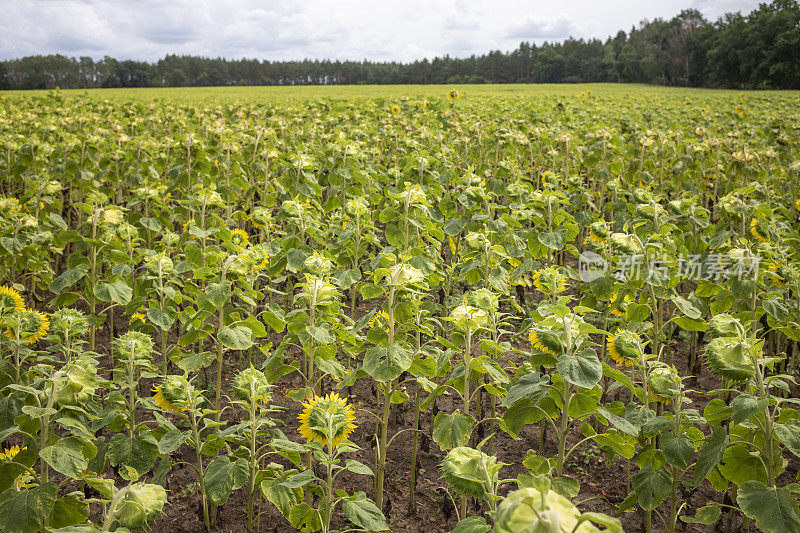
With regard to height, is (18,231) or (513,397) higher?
(18,231)

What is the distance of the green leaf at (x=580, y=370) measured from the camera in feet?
6.59

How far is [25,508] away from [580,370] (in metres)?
2.09

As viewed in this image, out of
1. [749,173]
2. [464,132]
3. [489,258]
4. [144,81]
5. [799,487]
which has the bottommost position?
[799,487]

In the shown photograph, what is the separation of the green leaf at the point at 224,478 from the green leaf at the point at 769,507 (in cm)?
195

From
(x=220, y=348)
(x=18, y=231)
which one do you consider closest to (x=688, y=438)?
(x=220, y=348)

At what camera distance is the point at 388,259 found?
314 cm

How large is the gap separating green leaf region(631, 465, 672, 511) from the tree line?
166 ft

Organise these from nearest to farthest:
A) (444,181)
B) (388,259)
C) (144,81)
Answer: (388,259)
(444,181)
(144,81)

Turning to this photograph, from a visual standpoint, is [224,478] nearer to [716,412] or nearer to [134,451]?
[134,451]

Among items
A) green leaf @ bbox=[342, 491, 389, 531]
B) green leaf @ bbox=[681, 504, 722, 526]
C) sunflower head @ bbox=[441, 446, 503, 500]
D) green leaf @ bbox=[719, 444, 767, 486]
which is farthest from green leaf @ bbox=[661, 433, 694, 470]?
green leaf @ bbox=[342, 491, 389, 531]

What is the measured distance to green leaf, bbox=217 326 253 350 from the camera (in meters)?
2.75

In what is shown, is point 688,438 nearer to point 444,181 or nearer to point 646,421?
point 646,421

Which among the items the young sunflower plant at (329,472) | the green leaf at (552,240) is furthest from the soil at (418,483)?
the green leaf at (552,240)

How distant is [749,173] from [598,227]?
4126 millimetres
